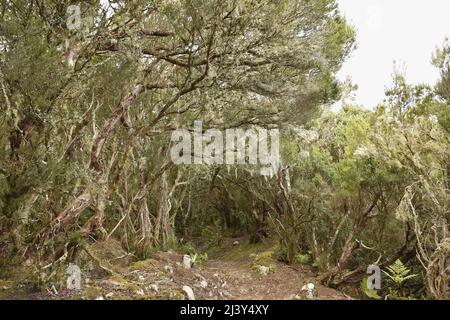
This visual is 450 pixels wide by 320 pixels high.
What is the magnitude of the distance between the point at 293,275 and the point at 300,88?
4.59 metres

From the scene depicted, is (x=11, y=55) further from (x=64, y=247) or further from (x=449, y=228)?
(x=449, y=228)

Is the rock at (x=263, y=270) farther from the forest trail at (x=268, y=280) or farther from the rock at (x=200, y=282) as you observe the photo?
the rock at (x=200, y=282)

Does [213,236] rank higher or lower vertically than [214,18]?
lower

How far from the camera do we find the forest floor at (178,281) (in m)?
5.56

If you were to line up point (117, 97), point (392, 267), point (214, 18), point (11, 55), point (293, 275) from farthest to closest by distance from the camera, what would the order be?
point (293, 275), point (392, 267), point (117, 97), point (214, 18), point (11, 55)

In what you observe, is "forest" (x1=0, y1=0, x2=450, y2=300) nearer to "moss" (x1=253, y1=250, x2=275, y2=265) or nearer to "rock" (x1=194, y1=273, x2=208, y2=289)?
"moss" (x1=253, y1=250, x2=275, y2=265)

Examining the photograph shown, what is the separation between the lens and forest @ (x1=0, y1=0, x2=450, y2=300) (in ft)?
16.6

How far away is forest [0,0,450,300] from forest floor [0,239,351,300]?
4cm

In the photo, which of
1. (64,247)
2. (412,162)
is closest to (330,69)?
(412,162)

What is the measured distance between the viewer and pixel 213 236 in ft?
56.1

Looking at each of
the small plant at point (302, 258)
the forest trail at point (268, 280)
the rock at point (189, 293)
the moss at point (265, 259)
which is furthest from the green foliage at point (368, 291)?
the rock at point (189, 293)

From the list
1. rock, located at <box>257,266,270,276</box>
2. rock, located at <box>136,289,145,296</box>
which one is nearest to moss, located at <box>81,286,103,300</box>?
rock, located at <box>136,289,145,296</box>

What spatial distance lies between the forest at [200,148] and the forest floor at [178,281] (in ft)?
0.14

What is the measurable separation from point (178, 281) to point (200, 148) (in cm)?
397
